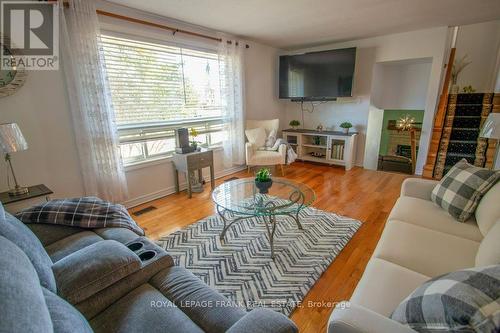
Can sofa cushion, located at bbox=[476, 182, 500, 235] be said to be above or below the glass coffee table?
above

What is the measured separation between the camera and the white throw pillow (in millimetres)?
4121

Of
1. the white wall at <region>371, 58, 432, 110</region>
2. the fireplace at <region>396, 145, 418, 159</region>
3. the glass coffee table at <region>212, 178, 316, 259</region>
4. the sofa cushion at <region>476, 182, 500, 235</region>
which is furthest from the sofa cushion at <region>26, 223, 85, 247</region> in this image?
the fireplace at <region>396, 145, 418, 159</region>

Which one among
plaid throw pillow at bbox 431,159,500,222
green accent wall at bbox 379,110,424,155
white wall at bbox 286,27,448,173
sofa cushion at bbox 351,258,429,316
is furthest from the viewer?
green accent wall at bbox 379,110,424,155

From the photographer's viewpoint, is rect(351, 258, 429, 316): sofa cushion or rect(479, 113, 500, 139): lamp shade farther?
rect(479, 113, 500, 139): lamp shade

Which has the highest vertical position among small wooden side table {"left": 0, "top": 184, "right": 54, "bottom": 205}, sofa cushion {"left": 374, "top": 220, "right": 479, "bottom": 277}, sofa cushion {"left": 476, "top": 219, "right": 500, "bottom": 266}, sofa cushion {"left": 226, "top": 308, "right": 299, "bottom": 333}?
sofa cushion {"left": 476, "top": 219, "right": 500, "bottom": 266}

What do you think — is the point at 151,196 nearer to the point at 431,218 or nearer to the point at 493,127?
the point at 431,218

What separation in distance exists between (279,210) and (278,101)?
3570 mm

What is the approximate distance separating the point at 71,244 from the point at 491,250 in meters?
2.14

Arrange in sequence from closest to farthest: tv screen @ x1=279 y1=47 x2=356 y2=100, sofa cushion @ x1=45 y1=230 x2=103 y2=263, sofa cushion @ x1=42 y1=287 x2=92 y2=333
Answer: sofa cushion @ x1=42 y1=287 x2=92 y2=333
sofa cushion @ x1=45 y1=230 x2=103 y2=263
tv screen @ x1=279 y1=47 x2=356 y2=100

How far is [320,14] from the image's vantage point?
283cm

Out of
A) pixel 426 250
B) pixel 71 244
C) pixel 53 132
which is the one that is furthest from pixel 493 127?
pixel 53 132

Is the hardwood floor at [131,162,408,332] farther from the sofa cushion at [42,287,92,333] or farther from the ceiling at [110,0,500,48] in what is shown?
the ceiling at [110,0,500,48]

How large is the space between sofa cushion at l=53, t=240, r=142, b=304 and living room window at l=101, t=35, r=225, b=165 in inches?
80.1

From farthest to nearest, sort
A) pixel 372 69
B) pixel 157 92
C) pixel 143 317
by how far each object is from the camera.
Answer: pixel 372 69, pixel 157 92, pixel 143 317
